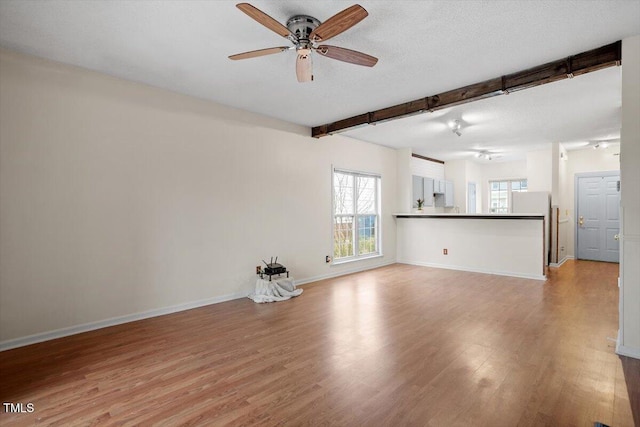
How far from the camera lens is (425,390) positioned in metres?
2.08

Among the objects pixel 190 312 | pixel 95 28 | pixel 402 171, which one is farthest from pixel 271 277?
pixel 402 171

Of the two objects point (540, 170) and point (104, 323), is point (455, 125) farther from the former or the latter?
point (104, 323)

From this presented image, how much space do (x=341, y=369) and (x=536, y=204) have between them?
617cm

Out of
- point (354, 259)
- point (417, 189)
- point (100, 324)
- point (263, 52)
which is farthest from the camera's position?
point (417, 189)

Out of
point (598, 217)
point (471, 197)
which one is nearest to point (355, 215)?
point (471, 197)

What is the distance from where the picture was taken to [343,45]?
2.73 meters

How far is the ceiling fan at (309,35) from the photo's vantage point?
1971mm

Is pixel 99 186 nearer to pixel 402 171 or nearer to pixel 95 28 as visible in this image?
pixel 95 28

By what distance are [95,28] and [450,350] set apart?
13.1ft

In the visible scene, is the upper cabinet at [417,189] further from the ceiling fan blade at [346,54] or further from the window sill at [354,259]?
the ceiling fan blade at [346,54]

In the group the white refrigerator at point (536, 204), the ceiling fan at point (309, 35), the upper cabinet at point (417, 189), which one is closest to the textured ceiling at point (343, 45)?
the ceiling fan at point (309, 35)

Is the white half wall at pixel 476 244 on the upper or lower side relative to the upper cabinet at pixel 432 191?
lower

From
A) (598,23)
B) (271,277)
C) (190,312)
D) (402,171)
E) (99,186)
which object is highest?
(598,23)

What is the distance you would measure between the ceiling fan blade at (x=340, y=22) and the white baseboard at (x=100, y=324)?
336cm
